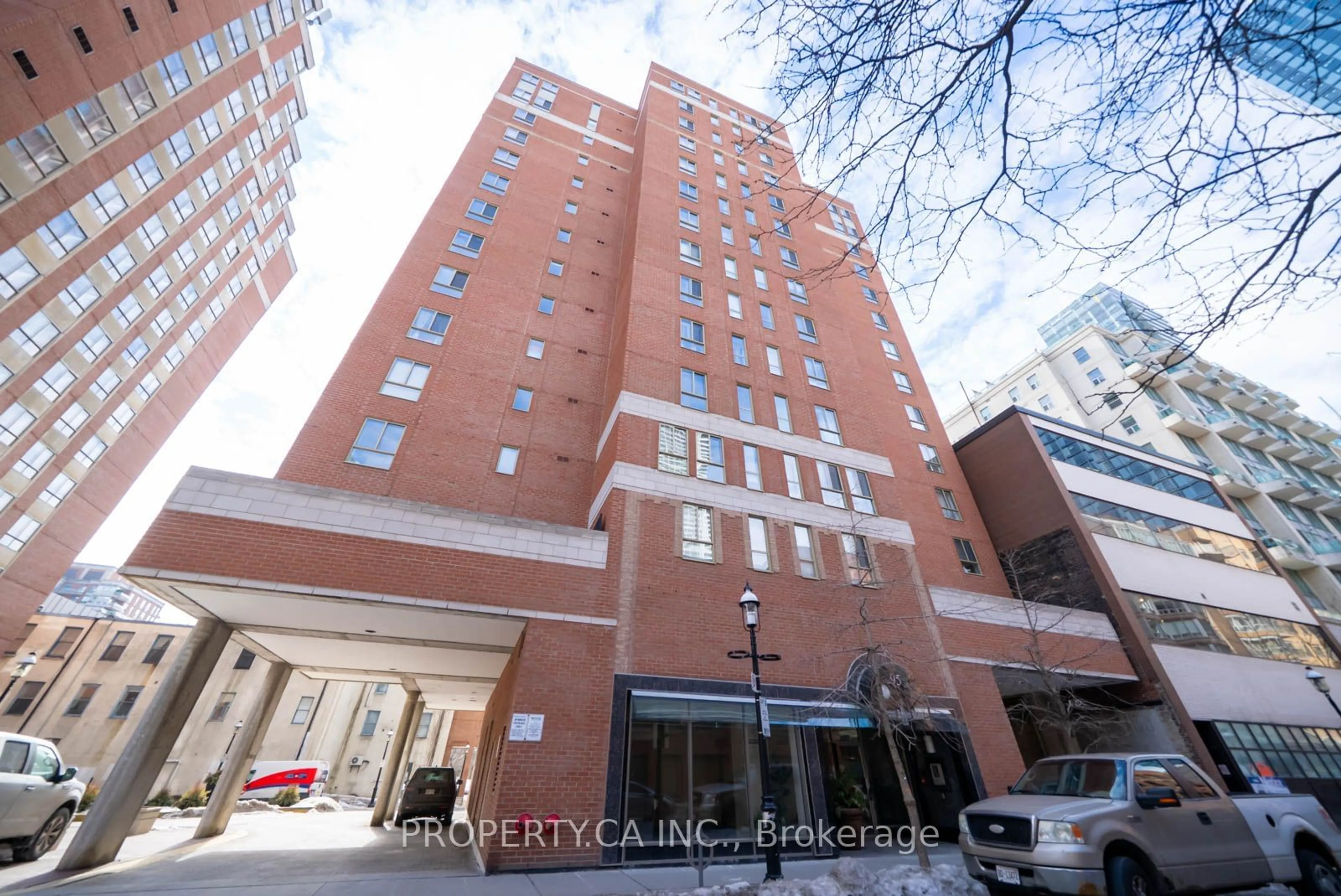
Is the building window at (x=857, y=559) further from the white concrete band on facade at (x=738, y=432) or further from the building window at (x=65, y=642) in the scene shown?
the building window at (x=65, y=642)

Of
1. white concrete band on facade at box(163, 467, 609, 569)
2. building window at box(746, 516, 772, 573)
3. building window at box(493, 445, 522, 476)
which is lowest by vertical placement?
white concrete band on facade at box(163, 467, 609, 569)

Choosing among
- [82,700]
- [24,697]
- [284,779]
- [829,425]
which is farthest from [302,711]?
[829,425]

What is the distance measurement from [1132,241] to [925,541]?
19.7 meters

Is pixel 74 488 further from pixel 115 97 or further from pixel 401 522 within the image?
pixel 401 522

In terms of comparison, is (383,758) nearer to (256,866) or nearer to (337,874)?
(256,866)

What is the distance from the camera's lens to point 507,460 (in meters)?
17.7

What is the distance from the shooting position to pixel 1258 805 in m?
7.71

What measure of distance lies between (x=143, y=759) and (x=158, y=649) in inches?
1331

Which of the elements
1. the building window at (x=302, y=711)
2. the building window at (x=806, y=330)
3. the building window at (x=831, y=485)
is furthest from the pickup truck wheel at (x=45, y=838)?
the building window at (x=302, y=711)

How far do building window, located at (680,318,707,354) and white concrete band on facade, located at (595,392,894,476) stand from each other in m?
3.15

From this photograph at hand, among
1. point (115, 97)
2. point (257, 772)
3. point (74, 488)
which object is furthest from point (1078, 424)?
point (74, 488)

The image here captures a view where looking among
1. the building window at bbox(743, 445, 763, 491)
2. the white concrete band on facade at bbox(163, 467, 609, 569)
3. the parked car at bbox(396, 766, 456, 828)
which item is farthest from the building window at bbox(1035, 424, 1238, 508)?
the parked car at bbox(396, 766, 456, 828)

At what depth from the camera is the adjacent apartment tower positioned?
71.3 ft

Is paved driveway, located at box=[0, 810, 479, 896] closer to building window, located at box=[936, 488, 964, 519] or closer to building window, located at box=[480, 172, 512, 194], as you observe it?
building window, located at box=[936, 488, 964, 519]
